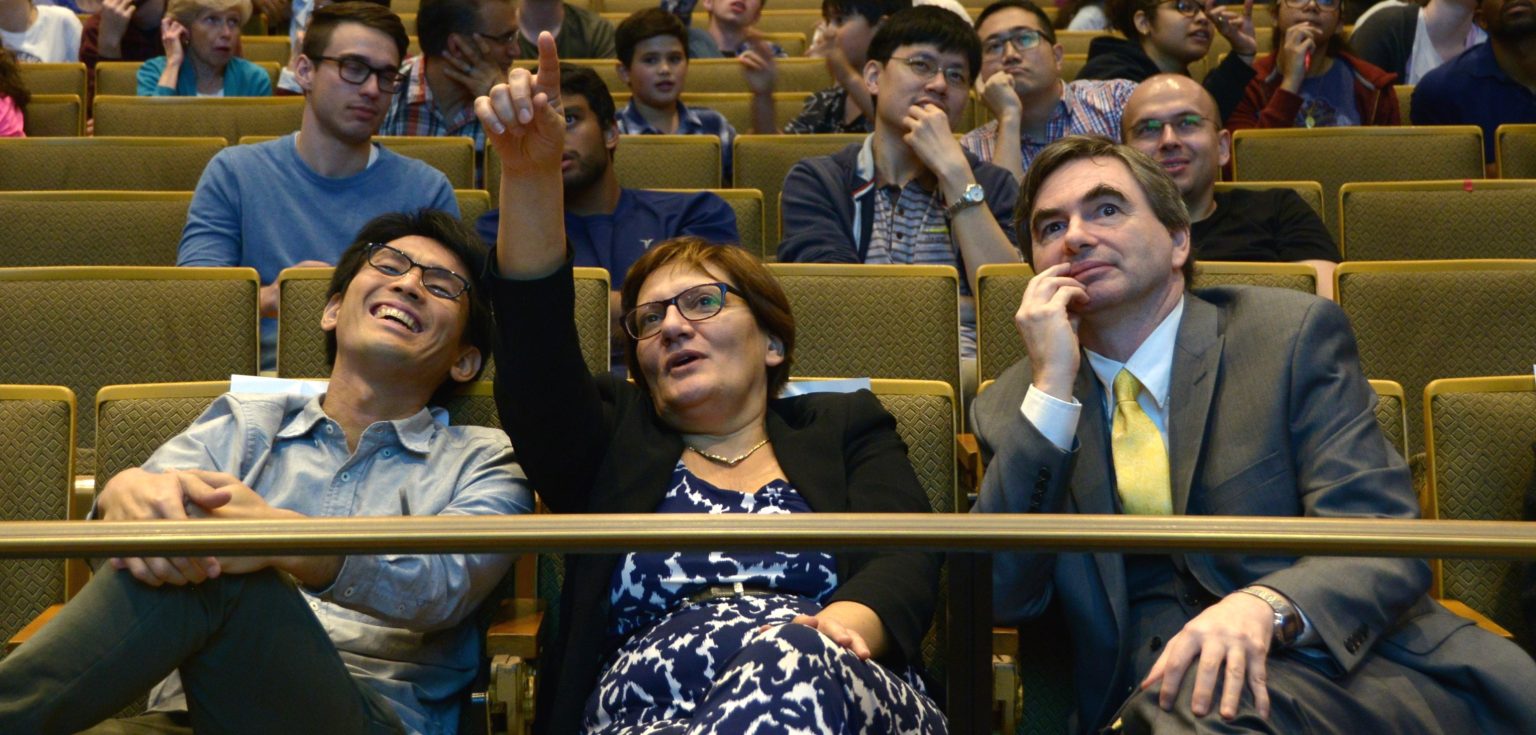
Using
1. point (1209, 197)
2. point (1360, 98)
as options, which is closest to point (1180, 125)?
point (1209, 197)

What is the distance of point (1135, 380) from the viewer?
71.3 inches

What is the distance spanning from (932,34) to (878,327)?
0.90m

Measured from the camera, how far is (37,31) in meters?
4.79

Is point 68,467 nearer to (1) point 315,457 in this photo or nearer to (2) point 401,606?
(1) point 315,457

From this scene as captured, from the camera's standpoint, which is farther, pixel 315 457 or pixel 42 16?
pixel 42 16

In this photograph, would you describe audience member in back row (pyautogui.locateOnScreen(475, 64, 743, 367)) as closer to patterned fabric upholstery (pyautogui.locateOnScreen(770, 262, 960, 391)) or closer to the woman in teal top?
patterned fabric upholstery (pyautogui.locateOnScreen(770, 262, 960, 391))

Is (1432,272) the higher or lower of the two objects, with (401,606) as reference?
higher

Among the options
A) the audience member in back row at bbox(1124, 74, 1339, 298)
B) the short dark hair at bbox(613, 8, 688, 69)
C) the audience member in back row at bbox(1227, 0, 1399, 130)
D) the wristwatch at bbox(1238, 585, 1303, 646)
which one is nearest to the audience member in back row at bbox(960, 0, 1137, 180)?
the audience member in back row at bbox(1227, 0, 1399, 130)

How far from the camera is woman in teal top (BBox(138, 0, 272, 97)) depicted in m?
4.22

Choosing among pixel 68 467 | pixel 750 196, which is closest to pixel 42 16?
pixel 750 196

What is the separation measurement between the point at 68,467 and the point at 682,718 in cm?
83

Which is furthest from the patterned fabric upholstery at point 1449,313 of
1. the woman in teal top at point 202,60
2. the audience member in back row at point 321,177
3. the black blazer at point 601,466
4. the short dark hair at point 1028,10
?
the woman in teal top at point 202,60

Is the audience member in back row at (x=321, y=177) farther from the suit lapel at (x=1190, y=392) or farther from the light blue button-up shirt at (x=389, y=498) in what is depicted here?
the suit lapel at (x=1190, y=392)

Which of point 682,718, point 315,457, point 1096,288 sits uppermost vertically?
point 1096,288
